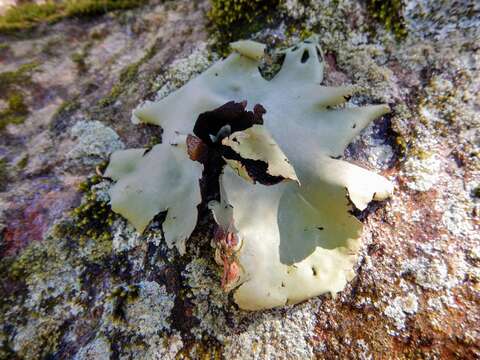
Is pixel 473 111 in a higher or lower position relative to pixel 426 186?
higher

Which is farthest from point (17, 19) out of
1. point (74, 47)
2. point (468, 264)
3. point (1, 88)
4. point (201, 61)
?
point (468, 264)

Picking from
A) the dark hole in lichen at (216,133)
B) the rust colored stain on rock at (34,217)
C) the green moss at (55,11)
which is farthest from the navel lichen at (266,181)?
the green moss at (55,11)

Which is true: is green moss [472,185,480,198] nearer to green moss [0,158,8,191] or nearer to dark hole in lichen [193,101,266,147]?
dark hole in lichen [193,101,266,147]

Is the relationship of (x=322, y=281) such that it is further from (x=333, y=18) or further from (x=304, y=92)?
(x=333, y=18)

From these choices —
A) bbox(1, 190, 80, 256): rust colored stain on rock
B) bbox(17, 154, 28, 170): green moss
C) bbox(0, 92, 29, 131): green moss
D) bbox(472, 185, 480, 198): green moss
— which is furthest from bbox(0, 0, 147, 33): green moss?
bbox(472, 185, 480, 198): green moss

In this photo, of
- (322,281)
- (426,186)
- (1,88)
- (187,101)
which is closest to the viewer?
(322,281)

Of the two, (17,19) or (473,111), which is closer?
(473,111)

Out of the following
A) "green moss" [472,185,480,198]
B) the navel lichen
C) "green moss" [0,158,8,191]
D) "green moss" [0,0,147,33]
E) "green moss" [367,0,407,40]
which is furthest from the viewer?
"green moss" [0,0,147,33]

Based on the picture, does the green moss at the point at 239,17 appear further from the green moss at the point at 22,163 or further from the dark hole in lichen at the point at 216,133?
the green moss at the point at 22,163

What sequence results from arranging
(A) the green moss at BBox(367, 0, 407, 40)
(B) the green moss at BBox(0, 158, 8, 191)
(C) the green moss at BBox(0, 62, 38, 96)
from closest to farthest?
(B) the green moss at BBox(0, 158, 8, 191) → (A) the green moss at BBox(367, 0, 407, 40) → (C) the green moss at BBox(0, 62, 38, 96)
